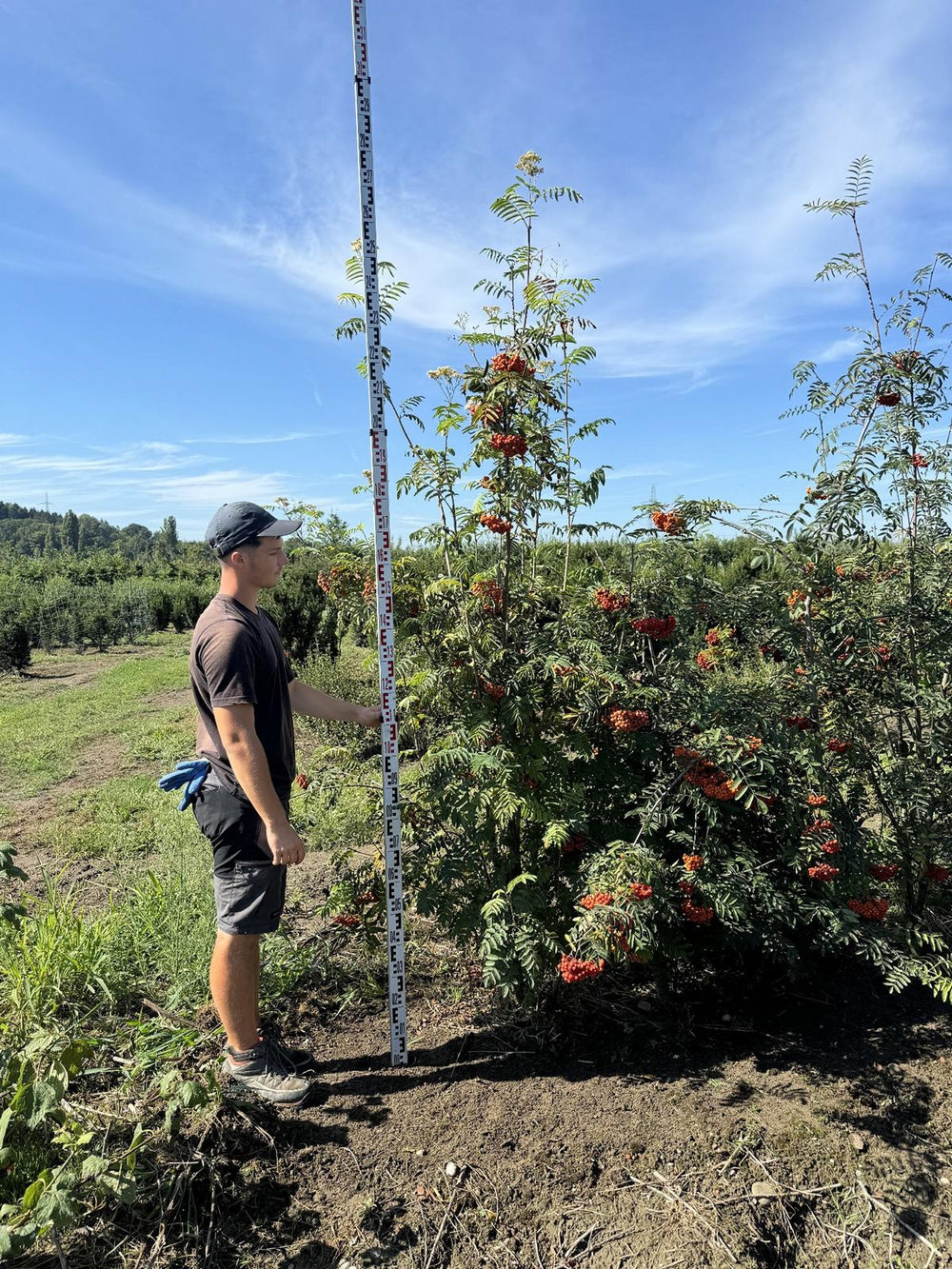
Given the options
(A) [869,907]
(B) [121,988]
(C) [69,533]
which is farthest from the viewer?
(C) [69,533]

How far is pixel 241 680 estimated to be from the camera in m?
2.32

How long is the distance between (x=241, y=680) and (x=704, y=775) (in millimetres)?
1574

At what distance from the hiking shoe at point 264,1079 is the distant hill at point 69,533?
6472 centimetres

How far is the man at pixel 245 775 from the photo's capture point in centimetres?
232

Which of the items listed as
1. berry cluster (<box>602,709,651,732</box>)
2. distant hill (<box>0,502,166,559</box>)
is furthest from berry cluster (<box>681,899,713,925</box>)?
distant hill (<box>0,502,166,559</box>)

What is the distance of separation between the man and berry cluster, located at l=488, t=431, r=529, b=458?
77 centimetres

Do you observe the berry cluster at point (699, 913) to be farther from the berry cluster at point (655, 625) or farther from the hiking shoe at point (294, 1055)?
the hiking shoe at point (294, 1055)

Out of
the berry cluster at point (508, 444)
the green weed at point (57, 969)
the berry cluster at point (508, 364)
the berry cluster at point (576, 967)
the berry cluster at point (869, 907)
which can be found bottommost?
the green weed at point (57, 969)

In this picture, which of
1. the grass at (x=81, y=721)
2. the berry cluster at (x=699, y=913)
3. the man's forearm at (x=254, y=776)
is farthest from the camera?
the grass at (x=81, y=721)

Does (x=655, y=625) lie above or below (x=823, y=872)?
above

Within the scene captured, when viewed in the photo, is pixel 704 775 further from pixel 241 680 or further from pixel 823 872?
pixel 241 680

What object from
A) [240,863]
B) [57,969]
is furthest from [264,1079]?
[57,969]

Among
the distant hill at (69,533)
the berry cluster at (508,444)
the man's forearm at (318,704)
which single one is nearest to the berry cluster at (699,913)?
the man's forearm at (318,704)

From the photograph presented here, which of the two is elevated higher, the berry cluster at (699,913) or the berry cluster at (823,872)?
the berry cluster at (823,872)
